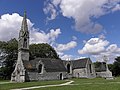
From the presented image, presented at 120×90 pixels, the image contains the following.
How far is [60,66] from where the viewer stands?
194ft

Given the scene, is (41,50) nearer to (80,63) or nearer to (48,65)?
(80,63)

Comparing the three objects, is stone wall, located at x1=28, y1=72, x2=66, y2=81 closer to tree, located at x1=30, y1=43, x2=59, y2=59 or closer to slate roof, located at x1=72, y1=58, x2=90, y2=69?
slate roof, located at x1=72, y1=58, x2=90, y2=69

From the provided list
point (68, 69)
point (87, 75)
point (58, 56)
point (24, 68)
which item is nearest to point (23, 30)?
point (24, 68)

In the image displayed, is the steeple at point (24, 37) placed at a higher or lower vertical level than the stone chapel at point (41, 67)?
higher

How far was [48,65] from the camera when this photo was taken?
55.6m

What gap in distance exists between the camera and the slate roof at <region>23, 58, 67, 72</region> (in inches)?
2009

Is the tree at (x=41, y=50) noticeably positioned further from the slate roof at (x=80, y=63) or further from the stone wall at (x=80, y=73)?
the stone wall at (x=80, y=73)

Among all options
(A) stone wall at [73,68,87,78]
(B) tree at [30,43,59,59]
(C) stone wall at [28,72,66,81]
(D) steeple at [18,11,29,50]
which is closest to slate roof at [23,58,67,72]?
(C) stone wall at [28,72,66,81]

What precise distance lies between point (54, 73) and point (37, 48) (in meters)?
24.8

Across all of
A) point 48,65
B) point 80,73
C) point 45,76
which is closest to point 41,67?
point 48,65

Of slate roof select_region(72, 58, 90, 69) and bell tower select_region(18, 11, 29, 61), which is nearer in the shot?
bell tower select_region(18, 11, 29, 61)

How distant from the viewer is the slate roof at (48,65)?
5103 centimetres

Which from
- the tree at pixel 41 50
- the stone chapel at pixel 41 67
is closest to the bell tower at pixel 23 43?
the stone chapel at pixel 41 67

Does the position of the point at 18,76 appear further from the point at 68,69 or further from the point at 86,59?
the point at 86,59
